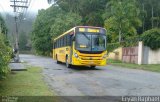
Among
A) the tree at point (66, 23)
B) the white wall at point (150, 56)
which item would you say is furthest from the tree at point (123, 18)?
the tree at point (66, 23)

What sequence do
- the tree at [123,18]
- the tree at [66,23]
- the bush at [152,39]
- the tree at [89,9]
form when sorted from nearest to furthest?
the bush at [152,39] → the tree at [123,18] → the tree at [66,23] → the tree at [89,9]

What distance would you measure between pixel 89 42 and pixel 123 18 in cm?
2106

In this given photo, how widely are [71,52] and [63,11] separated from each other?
43.1 m

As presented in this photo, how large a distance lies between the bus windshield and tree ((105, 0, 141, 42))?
2017 centimetres

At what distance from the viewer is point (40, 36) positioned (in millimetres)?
70188

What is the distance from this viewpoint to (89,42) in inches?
918

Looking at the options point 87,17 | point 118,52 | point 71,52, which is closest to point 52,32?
point 87,17

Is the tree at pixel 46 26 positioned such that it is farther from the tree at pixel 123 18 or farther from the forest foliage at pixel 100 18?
the tree at pixel 123 18

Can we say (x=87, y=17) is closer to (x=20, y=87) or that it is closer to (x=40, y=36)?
(x=40, y=36)

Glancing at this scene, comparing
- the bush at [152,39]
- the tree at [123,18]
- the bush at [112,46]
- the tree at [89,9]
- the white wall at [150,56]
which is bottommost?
the white wall at [150,56]

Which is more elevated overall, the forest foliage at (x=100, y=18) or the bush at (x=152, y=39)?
the forest foliage at (x=100, y=18)

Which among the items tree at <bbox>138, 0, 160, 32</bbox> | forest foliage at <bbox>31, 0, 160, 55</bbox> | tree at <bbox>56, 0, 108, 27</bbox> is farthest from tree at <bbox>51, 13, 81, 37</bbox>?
tree at <bbox>138, 0, 160, 32</bbox>

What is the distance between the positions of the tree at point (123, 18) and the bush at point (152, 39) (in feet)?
35.6

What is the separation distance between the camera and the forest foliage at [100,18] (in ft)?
144
